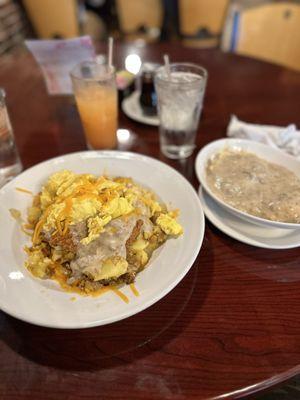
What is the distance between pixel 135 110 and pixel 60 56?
43 cm

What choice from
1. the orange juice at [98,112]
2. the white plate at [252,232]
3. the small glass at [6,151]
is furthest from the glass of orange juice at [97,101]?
the white plate at [252,232]

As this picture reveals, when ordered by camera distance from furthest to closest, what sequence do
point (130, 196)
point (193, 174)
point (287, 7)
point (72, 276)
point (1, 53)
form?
point (1, 53) < point (287, 7) < point (193, 174) < point (130, 196) < point (72, 276)

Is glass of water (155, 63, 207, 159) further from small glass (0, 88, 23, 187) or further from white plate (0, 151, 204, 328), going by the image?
small glass (0, 88, 23, 187)

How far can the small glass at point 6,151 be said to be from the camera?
1185mm

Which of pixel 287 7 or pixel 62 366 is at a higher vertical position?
pixel 287 7

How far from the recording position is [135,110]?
1.66 meters

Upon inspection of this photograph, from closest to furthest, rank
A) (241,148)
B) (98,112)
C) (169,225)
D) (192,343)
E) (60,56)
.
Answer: (192,343), (169,225), (241,148), (98,112), (60,56)

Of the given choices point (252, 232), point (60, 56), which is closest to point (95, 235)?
point (252, 232)

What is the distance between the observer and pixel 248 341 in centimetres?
76

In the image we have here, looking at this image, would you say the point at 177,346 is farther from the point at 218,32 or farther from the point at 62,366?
the point at 218,32

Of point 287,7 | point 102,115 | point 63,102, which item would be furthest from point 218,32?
point 102,115

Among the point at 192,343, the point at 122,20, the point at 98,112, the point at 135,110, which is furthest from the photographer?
the point at 122,20

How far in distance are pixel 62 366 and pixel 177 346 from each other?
0.27 meters

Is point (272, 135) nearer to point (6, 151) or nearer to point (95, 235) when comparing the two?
point (95, 235)
